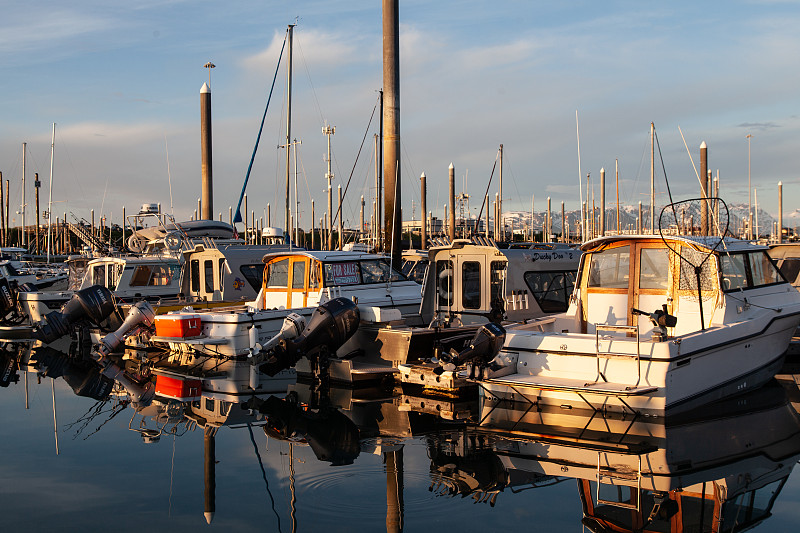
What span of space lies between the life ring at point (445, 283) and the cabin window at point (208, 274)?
8.63m

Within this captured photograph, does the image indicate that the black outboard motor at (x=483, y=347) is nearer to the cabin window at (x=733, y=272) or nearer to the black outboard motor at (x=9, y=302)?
the cabin window at (x=733, y=272)

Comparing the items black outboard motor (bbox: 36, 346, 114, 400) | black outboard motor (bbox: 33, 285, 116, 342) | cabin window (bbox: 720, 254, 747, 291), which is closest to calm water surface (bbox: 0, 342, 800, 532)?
cabin window (bbox: 720, 254, 747, 291)

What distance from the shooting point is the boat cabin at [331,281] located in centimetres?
1559

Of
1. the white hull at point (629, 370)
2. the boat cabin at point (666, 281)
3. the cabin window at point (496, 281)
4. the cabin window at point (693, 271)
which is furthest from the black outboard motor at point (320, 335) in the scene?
the cabin window at point (693, 271)

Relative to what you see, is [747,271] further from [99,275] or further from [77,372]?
[99,275]

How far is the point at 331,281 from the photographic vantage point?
51.1 ft

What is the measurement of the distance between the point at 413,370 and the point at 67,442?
5.15m

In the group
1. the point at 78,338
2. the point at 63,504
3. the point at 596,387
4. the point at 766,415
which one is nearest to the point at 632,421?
the point at 596,387

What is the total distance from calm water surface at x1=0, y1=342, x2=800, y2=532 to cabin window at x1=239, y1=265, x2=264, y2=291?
9.52 meters

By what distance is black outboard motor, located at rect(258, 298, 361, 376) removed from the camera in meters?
12.4

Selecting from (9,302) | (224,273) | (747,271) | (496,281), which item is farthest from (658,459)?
(9,302)

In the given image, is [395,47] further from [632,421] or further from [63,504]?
[63,504]

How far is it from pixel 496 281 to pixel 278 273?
497 cm

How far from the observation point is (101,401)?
12562mm
